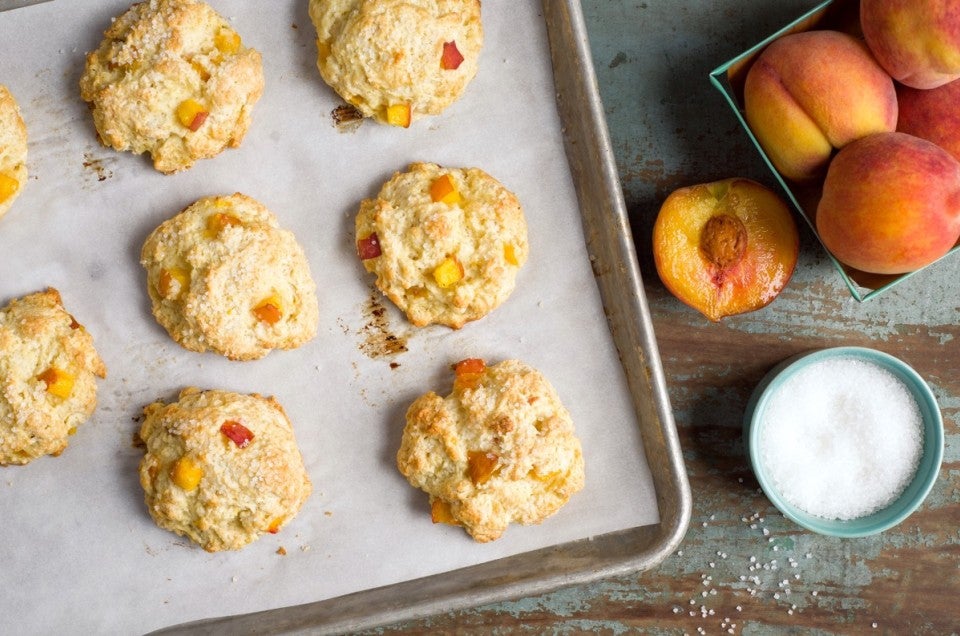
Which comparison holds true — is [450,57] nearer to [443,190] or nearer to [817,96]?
[443,190]

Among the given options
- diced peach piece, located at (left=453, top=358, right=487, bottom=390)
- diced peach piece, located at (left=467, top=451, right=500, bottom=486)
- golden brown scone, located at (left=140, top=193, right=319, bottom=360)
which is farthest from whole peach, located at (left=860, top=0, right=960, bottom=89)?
golden brown scone, located at (left=140, top=193, right=319, bottom=360)

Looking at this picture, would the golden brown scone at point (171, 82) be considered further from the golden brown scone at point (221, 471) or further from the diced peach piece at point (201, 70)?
the golden brown scone at point (221, 471)

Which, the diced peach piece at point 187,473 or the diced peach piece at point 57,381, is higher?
the diced peach piece at point 57,381

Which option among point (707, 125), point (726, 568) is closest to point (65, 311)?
point (707, 125)

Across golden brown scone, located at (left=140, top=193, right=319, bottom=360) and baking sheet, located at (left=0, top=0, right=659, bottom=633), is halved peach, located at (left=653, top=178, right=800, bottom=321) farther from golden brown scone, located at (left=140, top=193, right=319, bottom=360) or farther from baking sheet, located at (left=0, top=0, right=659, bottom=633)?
golden brown scone, located at (left=140, top=193, right=319, bottom=360)

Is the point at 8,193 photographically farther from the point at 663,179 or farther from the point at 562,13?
the point at 663,179

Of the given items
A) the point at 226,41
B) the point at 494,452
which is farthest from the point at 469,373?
the point at 226,41

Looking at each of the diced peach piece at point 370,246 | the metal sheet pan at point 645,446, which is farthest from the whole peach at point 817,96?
the diced peach piece at point 370,246
